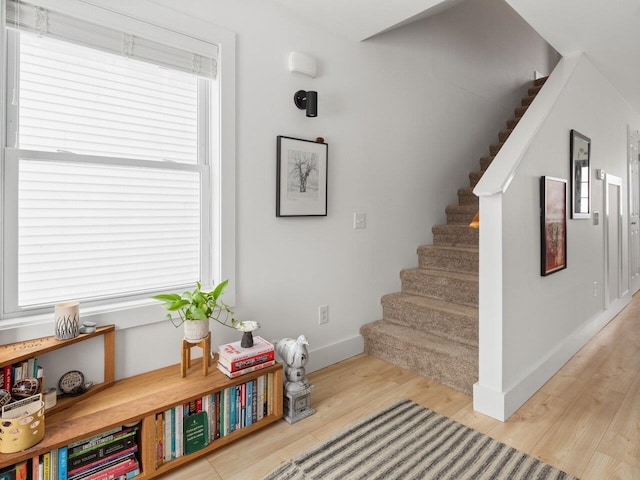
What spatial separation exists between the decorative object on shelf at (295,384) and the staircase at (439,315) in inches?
33.8

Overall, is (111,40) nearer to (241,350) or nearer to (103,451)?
(241,350)

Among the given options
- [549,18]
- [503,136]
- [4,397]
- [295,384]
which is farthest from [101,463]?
[503,136]

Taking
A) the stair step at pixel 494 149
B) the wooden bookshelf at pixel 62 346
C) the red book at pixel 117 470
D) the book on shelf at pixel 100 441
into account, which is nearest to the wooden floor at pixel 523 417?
the red book at pixel 117 470

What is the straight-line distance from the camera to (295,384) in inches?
80.2

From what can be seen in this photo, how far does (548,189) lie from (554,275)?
61cm

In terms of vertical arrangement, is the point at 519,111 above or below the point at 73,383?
above

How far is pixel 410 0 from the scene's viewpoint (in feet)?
7.09

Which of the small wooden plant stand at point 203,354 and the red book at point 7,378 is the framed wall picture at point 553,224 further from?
the red book at point 7,378

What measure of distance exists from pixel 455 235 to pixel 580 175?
1.06 m

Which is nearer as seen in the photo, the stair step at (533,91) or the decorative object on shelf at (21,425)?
the decorative object on shelf at (21,425)

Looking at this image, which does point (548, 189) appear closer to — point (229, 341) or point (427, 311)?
point (427, 311)

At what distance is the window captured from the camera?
1.59m

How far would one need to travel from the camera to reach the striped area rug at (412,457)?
161 cm

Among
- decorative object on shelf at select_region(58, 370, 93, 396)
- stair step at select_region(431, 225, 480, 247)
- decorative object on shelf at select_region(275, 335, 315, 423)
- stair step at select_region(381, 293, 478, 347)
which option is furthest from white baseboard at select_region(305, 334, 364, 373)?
decorative object on shelf at select_region(58, 370, 93, 396)
